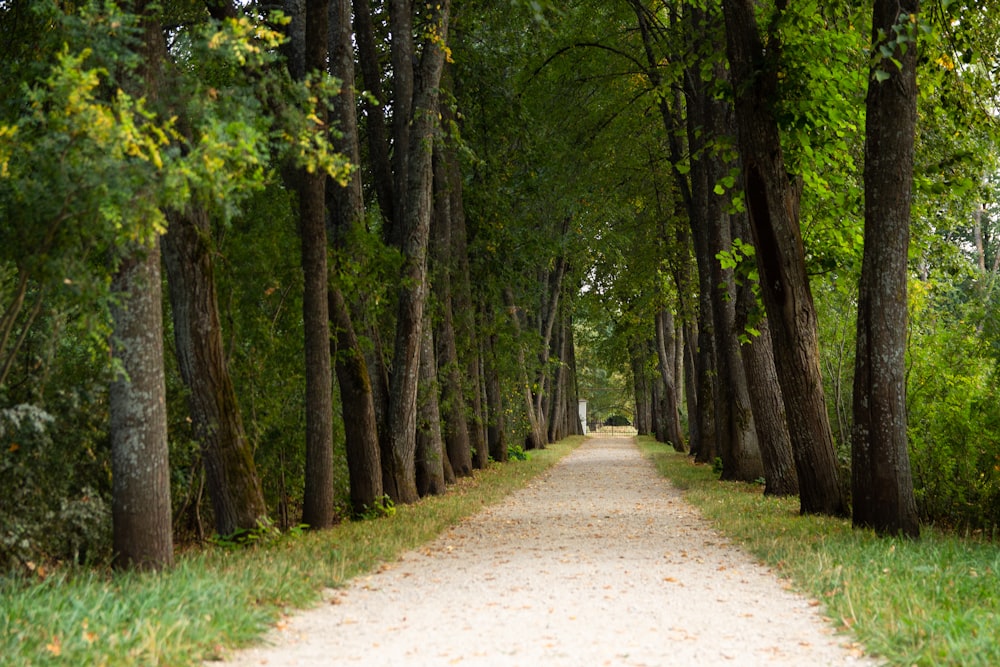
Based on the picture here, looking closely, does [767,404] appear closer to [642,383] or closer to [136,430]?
[136,430]

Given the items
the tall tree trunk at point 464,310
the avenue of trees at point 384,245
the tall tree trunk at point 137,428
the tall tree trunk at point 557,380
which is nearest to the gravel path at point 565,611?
the tall tree trunk at point 137,428

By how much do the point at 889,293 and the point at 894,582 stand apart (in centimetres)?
369

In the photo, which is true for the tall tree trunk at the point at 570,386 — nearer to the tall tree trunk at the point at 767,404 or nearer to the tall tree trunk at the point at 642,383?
the tall tree trunk at the point at 642,383

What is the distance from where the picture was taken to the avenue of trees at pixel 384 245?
6684 mm

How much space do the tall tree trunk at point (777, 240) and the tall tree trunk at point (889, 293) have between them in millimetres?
1715

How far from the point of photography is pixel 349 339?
13.1 metres

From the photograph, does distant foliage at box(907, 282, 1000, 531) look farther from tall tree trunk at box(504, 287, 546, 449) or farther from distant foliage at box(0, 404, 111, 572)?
tall tree trunk at box(504, 287, 546, 449)

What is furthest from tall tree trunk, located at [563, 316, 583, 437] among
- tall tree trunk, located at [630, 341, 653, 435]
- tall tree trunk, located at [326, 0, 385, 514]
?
tall tree trunk, located at [326, 0, 385, 514]

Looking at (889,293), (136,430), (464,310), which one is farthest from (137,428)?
(464,310)

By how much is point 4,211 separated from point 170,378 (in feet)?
14.0

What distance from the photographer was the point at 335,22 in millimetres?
13625

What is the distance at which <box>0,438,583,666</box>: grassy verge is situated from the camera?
502 cm

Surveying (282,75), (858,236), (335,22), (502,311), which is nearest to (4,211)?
(282,75)

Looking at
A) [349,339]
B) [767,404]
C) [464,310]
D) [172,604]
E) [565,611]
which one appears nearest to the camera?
[172,604]
